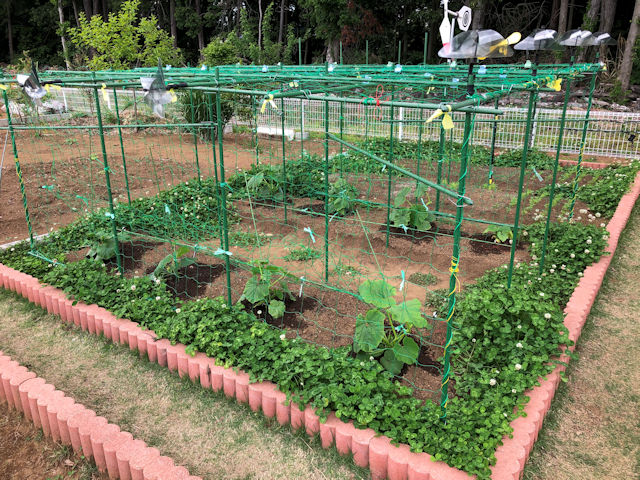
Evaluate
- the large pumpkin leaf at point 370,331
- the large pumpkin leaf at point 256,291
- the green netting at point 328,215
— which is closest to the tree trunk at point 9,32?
the green netting at point 328,215

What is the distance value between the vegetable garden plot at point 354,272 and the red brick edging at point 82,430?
733 millimetres

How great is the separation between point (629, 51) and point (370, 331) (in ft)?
47.0

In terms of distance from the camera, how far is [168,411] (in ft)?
10.3

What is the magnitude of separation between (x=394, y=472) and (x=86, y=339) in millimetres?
2575

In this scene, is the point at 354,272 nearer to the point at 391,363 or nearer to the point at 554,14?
the point at 391,363

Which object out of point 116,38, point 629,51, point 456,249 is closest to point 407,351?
point 456,249

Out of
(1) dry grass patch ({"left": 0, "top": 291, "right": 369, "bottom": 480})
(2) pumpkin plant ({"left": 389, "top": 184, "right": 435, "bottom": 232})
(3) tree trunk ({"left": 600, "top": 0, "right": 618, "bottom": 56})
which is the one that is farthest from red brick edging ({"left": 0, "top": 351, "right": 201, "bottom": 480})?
(3) tree trunk ({"left": 600, "top": 0, "right": 618, "bottom": 56})

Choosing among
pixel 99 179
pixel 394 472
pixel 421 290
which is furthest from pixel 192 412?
pixel 99 179

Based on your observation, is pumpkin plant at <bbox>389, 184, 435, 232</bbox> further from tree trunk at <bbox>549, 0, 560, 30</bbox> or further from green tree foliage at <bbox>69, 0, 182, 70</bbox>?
tree trunk at <bbox>549, 0, 560, 30</bbox>

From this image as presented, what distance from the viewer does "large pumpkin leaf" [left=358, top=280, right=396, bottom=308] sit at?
3.25 meters

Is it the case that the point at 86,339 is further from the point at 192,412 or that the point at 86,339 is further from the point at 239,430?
the point at 239,430

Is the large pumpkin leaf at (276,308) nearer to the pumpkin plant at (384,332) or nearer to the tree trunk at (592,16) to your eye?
the pumpkin plant at (384,332)

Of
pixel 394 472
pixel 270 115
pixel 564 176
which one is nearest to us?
pixel 394 472

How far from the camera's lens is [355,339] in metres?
3.22
